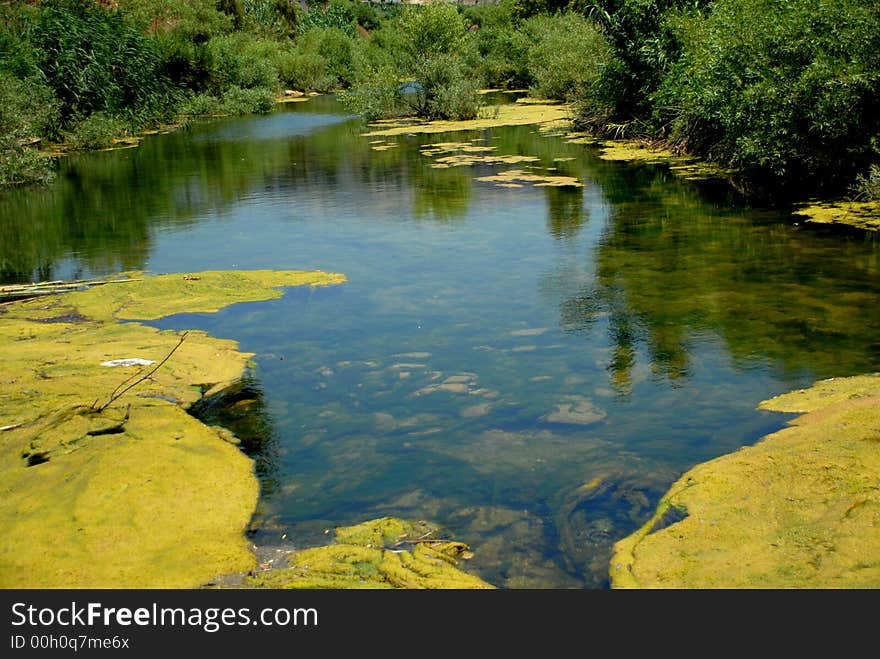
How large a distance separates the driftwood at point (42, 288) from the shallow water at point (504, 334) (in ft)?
2.31

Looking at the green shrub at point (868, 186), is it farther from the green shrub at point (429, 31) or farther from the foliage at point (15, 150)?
the green shrub at point (429, 31)

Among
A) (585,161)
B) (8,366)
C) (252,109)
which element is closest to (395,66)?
(252,109)

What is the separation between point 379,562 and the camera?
168 inches

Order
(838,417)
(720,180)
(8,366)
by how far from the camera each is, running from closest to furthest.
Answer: (838,417), (8,366), (720,180)

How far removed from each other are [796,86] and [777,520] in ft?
29.8

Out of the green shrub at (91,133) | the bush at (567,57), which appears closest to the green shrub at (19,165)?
the green shrub at (91,133)

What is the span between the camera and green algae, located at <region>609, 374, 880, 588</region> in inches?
153

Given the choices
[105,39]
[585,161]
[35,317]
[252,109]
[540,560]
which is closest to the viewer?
[540,560]

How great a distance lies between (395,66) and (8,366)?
27255mm

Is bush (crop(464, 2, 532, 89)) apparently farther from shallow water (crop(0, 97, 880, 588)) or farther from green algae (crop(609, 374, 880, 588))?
green algae (crop(609, 374, 880, 588))

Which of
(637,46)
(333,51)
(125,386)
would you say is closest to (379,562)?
(125,386)

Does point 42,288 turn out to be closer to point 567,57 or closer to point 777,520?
point 777,520

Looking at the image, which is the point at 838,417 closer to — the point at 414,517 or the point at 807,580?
the point at 807,580

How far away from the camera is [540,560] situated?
4.45m
